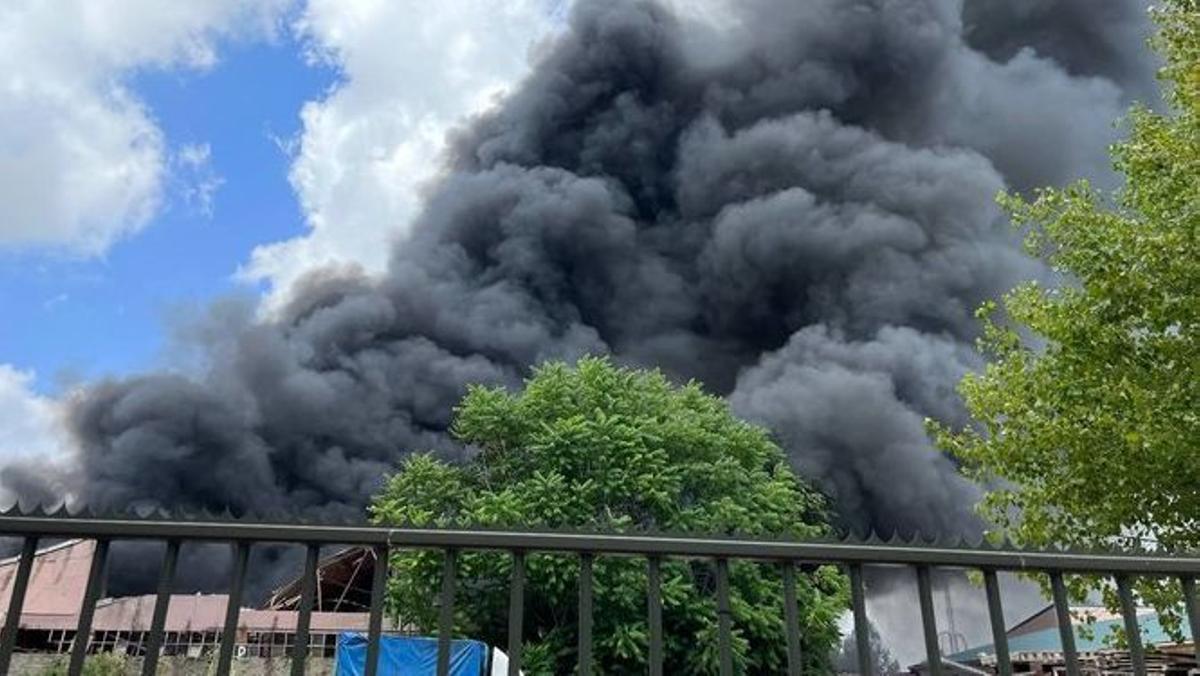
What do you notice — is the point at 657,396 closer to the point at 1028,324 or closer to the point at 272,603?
the point at 1028,324

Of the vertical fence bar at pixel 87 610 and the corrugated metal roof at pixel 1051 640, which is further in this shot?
the corrugated metal roof at pixel 1051 640

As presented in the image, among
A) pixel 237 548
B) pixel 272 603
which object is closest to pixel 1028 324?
pixel 237 548

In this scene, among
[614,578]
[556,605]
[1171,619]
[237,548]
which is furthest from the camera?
[556,605]

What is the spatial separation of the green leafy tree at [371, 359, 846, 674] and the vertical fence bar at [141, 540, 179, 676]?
35.2 ft

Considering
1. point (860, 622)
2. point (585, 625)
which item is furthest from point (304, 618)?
point (860, 622)

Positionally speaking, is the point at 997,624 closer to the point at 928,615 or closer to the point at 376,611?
the point at 928,615

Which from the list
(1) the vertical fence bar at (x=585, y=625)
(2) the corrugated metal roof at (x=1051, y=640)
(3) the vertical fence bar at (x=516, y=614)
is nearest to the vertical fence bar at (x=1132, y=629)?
(1) the vertical fence bar at (x=585, y=625)

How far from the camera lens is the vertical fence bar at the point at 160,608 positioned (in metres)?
2.27

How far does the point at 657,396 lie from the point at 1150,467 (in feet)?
54.3

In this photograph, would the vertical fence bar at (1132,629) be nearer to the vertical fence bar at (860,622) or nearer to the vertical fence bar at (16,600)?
the vertical fence bar at (860,622)

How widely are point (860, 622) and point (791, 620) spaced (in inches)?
8.7

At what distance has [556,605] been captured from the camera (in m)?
17.9

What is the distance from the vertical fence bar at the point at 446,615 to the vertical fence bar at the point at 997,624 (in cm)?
144

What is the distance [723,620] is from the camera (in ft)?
7.68
